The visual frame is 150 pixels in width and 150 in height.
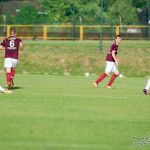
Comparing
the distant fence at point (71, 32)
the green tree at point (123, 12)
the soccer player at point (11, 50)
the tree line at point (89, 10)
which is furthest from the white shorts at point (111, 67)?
the green tree at point (123, 12)

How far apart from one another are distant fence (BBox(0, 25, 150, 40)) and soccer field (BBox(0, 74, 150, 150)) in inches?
1536

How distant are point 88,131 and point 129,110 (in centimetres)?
365

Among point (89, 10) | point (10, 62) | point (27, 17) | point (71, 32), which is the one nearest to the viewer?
point (10, 62)

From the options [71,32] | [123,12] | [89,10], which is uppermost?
[89,10]

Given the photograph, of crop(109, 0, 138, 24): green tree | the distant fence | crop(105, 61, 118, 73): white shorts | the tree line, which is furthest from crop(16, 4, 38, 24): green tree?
crop(105, 61, 118, 73): white shorts

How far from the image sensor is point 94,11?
8044 centimetres

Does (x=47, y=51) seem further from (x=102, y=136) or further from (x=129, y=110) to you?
(x=102, y=136)

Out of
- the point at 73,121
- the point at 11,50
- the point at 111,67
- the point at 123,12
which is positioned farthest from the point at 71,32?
the point at 73,121

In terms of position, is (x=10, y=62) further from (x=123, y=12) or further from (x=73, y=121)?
(x=123, y=12)

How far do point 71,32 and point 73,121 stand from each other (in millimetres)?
46490

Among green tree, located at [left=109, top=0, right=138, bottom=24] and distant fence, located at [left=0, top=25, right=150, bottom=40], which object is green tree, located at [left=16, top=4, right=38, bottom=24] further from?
green tree, located at [left=109, top=0, right=138, bottom=24]

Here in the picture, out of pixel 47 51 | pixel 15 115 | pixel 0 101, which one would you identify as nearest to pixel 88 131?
pixel 15 115

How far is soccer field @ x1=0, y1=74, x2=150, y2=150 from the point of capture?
12.6 meters

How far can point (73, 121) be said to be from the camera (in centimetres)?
1496
